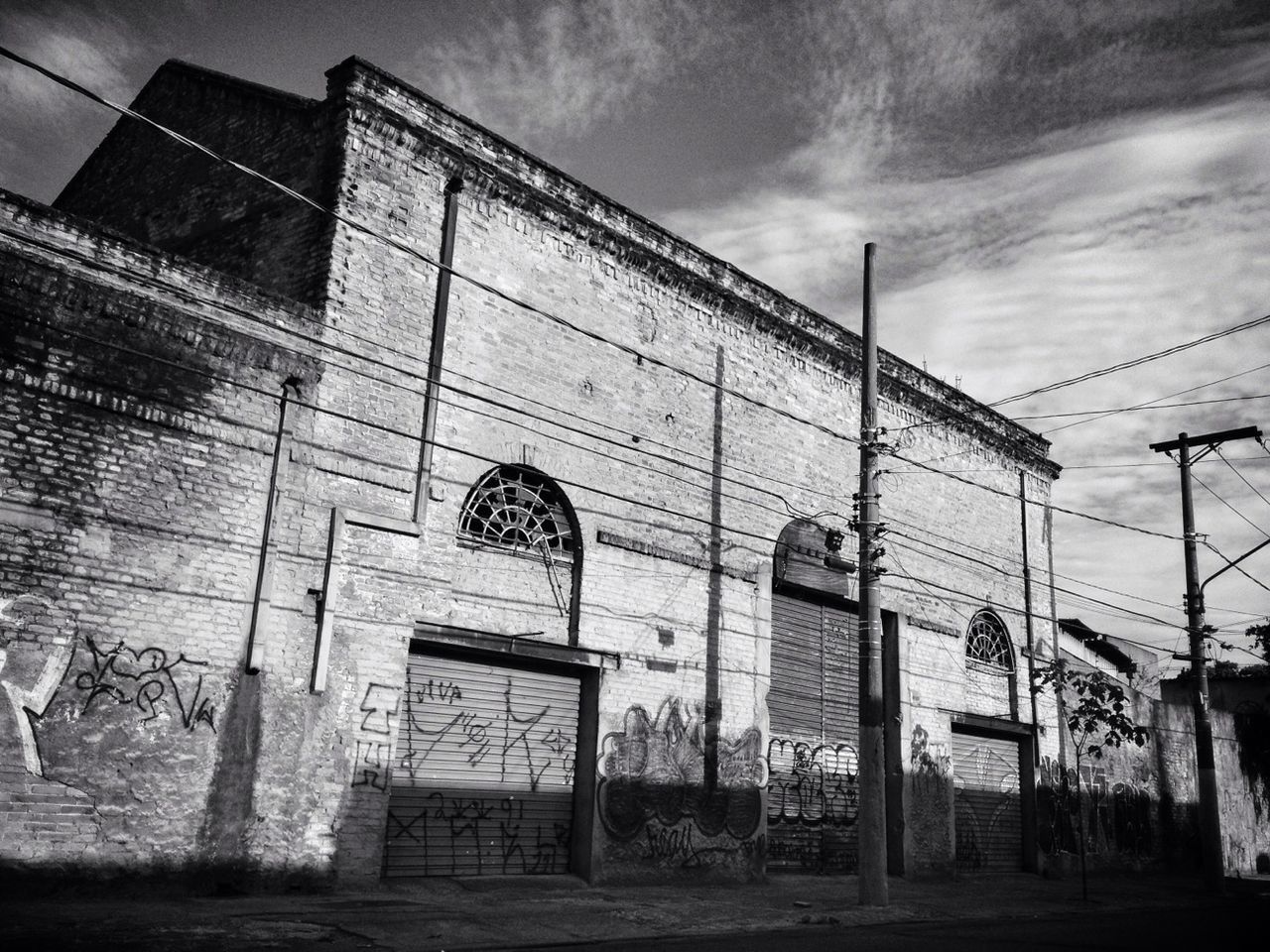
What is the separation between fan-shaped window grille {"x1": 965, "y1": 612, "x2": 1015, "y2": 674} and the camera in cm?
1850

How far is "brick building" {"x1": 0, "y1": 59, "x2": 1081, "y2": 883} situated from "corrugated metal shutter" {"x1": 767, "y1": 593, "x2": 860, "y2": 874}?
0.06m

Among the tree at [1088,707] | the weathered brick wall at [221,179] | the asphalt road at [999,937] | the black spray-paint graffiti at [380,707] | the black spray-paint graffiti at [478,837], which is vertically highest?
the weathered brick wall at [221,179]

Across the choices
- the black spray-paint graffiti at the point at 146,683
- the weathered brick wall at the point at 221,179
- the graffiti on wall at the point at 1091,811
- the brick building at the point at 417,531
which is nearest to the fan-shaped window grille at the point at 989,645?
the brick building at the point at 417,531

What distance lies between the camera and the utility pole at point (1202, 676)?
17781 mm

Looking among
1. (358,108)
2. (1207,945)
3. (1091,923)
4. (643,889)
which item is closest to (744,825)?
(643,889)

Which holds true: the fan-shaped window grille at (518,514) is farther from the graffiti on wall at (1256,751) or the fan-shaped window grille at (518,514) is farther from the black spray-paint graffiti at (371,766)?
the graffiti on wall at (1256,751)

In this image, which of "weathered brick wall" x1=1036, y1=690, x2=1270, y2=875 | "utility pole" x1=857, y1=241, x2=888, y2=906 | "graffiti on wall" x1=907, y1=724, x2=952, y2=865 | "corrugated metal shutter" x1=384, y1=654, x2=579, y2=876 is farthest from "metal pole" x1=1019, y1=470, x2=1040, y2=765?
"corrugated metal shutter" x1=384, y1=654, x2=579, y2=876

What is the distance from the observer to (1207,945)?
8.91m

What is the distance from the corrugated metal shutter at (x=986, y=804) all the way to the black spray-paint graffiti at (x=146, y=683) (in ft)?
42.8

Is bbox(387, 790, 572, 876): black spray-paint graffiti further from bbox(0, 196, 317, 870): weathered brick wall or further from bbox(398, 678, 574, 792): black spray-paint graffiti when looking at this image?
bbox(0, 196, 317, 870): weathered brick wall

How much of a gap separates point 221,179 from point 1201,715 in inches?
723

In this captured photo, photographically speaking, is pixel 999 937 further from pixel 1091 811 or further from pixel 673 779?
pixel 1091 811

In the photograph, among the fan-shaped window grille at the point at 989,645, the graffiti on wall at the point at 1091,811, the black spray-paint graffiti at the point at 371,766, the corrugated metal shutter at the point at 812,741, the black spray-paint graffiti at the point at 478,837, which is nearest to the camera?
the black spray-paint graffiti at the point at 371,766

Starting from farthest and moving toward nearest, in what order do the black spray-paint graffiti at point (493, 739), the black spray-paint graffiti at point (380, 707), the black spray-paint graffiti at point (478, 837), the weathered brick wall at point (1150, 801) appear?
the weathered brick wall at point (1150, 801) → the black spray-paint graffiti at point (493, 739) → the black spray-paint graffiti at point (478, 837) → the black spray-paint graffiti at point (380, 707)
